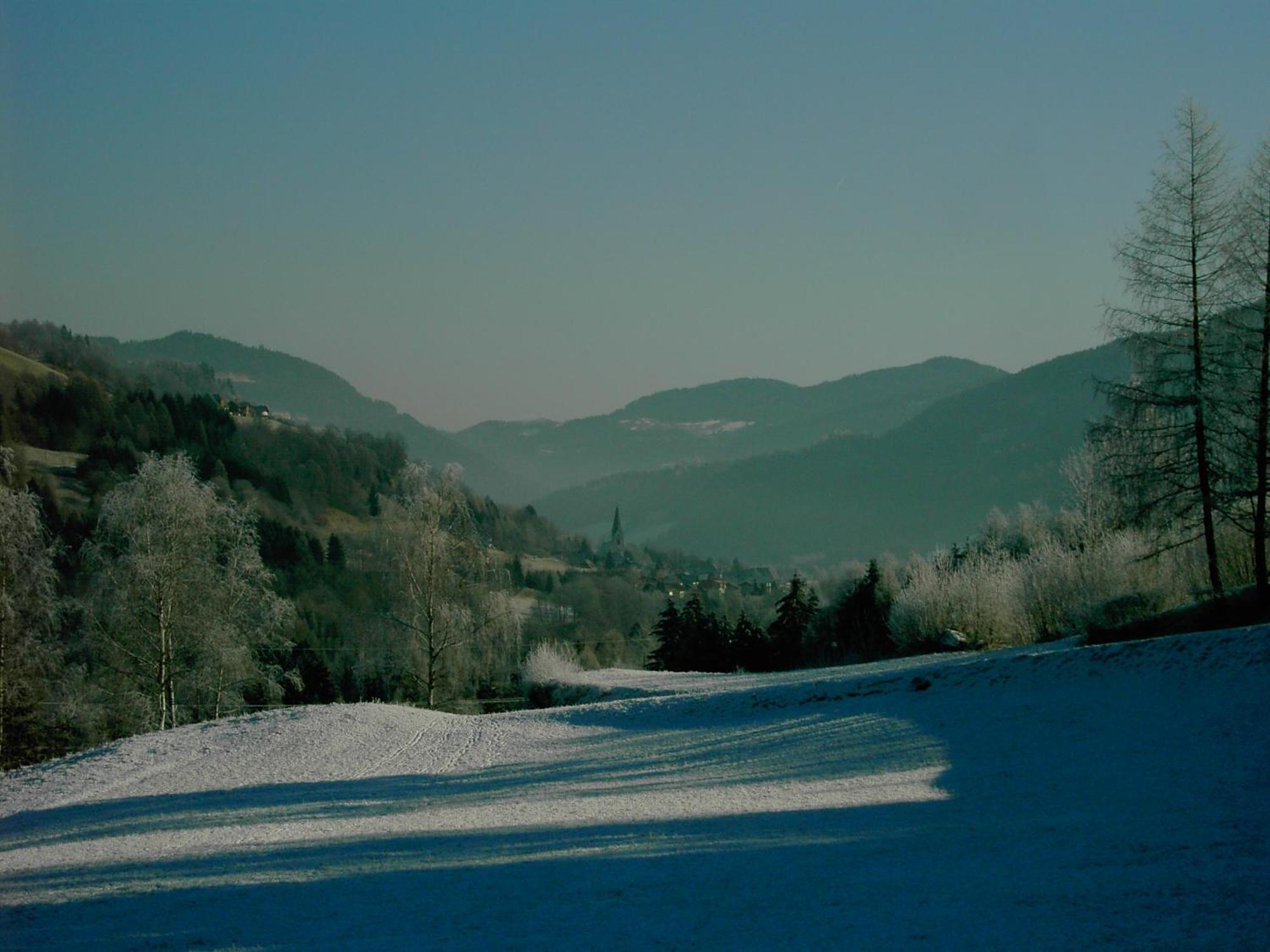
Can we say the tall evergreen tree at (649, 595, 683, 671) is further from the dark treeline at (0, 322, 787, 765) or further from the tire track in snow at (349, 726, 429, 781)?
the tire track in snow at (349, 726, 429, 781)

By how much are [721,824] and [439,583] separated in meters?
20.7

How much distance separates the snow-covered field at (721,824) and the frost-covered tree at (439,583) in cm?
937

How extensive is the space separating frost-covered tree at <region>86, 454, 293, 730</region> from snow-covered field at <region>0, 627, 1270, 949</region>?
6948 mm

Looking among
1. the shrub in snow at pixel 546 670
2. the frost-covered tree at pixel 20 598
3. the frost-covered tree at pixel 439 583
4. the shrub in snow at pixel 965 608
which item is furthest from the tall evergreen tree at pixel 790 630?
the frost-covered tree at pixel 20 598

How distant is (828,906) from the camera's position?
8.14 m

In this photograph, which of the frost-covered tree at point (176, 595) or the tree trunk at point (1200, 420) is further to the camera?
the frost-covered tree at point (176, 595)

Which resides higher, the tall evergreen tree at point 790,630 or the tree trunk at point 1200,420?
the tree trunk at point 1200,420

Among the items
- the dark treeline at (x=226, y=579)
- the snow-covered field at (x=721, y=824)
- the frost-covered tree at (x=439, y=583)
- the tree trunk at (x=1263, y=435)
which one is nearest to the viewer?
the snow-covered field at (x=721, y=824)

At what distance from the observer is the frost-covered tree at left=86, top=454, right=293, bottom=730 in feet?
84.8

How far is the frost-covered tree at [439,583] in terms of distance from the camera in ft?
101

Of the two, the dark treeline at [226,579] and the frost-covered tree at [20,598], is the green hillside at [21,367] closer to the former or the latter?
the dark treeline at [226,579]

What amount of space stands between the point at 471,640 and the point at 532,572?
243 feet

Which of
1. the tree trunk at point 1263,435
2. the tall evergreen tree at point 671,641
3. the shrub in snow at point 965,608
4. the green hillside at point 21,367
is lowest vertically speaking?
the tall evergreen tree at point 671,641

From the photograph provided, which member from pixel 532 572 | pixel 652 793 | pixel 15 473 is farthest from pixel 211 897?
pixel 532 572
